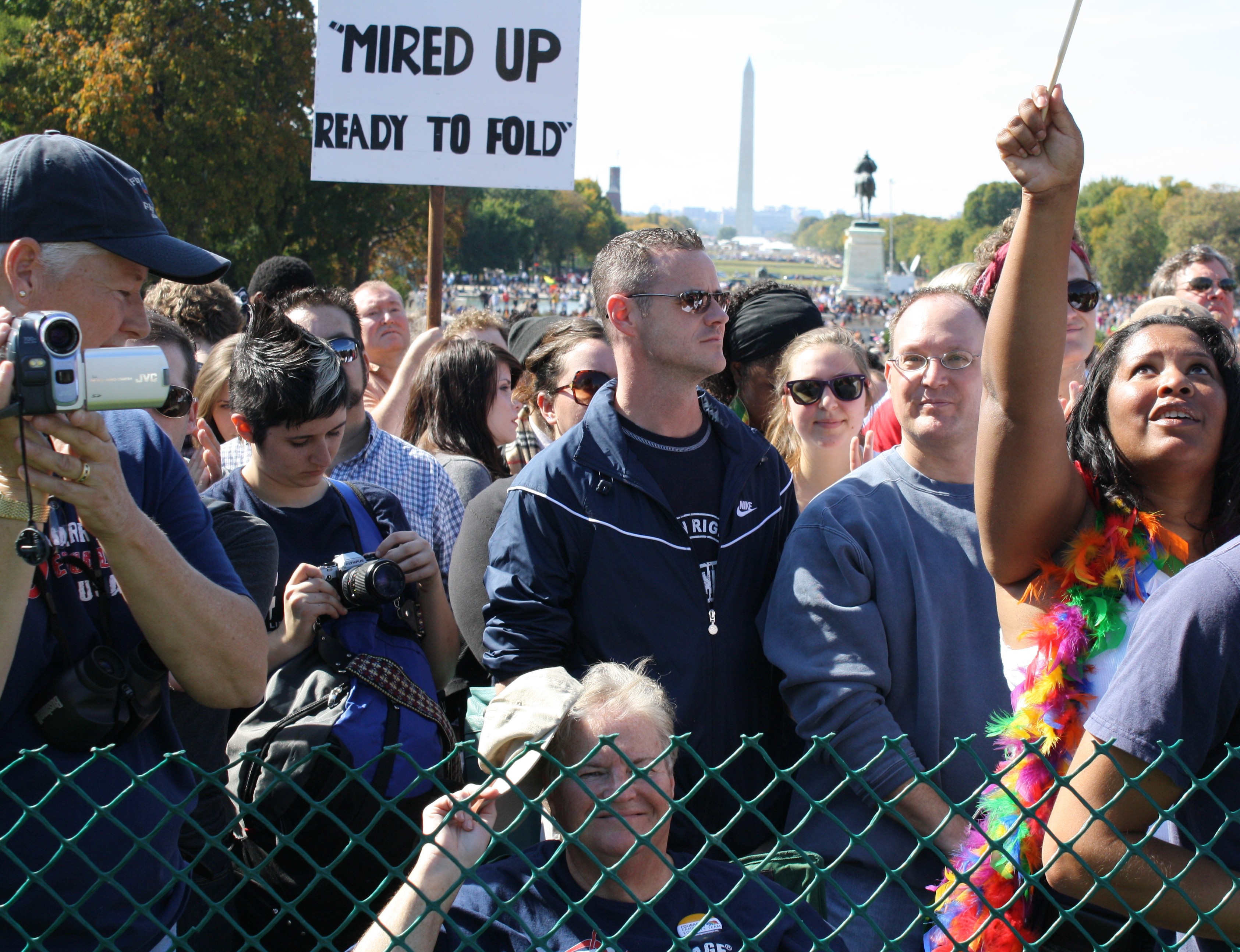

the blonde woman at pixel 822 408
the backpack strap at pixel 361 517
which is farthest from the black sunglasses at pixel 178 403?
the blonde woman at pixel 822 408

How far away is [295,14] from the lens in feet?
74.9

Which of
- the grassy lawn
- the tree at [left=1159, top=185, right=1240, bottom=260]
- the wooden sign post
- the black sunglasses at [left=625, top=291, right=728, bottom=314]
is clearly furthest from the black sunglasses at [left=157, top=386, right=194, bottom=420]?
the grassy lawn

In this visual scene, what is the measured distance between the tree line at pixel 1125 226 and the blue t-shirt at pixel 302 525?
132ft

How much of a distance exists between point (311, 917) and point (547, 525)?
1012mm

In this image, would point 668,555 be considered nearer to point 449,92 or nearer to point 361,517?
point 361,517

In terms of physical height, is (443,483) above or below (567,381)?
below

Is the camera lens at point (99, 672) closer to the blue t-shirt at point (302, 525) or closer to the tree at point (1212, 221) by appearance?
the blue t-shirt at point (302, 525)

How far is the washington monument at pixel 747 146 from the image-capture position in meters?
117

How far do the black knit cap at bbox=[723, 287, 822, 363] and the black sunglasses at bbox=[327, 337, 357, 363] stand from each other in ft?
4.29

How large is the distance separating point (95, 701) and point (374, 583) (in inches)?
32.9

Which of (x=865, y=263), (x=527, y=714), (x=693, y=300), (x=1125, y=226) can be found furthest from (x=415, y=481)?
(x=1125, y=226)

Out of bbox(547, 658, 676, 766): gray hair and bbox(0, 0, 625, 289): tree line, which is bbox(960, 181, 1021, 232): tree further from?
bbox(547, 658, 676, 766): gray hair

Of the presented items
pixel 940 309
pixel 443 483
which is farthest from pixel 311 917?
pixel 940 309

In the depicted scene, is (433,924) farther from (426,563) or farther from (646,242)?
(646,242)
